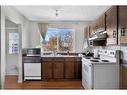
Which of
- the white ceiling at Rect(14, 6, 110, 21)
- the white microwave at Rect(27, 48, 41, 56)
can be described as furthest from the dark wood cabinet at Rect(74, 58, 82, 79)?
the white ceiling at Rect(14, 6, 110, 21)

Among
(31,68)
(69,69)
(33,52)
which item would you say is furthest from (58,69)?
(33,52)

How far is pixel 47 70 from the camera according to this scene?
237 inches

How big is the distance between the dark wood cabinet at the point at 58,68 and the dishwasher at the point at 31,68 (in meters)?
0.50

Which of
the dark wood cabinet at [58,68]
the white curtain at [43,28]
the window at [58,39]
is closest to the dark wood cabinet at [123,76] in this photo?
the dark wood cabinet at [58,68]

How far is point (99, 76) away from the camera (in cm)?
352

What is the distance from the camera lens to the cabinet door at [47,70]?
6.02 metres

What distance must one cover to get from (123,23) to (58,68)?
366cm

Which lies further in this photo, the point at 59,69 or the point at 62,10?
the point at 59,69

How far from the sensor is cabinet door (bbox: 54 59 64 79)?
6.02m

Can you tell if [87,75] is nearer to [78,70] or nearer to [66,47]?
[78,70]

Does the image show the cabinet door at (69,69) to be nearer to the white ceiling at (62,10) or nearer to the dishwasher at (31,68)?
the dishwasher at (31,68)

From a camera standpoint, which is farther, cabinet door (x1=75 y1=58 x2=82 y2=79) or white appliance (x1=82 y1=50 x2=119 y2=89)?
cabinet door (x1=75 y1=58 x2=82 y2=79)

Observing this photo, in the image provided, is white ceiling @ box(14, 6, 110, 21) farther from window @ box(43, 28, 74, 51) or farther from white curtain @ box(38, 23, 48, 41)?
window @ box(43, 28, 74, 51)
